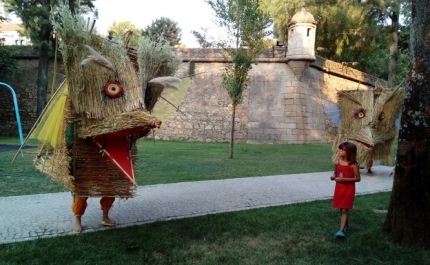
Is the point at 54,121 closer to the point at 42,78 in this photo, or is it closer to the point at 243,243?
the point at 243,243

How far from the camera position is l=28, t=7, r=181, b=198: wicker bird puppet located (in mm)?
3832

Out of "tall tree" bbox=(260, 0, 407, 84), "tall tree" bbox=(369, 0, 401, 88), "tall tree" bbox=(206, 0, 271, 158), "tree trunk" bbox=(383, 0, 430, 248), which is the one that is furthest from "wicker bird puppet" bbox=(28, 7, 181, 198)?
"tall tree" bbox=(369, 0, 401, 88)

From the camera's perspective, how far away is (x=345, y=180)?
14.6 ft

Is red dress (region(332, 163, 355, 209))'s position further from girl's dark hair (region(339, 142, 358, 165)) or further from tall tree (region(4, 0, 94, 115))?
tall tree (region(4, 0, 94, 115))

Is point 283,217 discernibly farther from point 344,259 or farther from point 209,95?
point 209,95

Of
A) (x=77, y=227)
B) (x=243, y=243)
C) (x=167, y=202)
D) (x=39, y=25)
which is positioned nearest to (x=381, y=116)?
(x=167, y=202)

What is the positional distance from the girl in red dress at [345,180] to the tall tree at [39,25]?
1898 cm

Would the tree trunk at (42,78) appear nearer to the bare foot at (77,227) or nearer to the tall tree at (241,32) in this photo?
the tall tree at (241,32)

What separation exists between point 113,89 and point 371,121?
21.4ft

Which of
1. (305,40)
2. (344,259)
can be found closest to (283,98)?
(305,40)

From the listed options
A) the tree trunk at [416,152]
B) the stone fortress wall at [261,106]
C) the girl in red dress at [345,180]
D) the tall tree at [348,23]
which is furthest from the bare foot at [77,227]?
the tall tree at [348,23]

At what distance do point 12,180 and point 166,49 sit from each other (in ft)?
16.5

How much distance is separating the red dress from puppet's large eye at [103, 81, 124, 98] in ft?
8.89

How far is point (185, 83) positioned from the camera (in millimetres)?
5039
